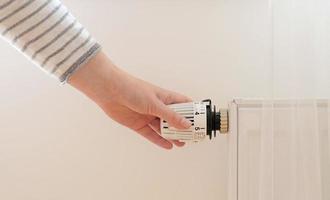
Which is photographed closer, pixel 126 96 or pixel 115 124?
pixel 126 96

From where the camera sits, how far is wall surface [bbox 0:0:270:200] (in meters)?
0.93

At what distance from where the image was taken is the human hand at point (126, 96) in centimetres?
45

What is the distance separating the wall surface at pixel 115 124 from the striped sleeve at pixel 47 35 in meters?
0.53

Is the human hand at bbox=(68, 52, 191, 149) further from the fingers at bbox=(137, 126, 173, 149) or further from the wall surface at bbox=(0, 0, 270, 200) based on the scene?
the wall surface at bbox=(0, 0, 270, 200)

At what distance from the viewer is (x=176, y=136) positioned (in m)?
0.58

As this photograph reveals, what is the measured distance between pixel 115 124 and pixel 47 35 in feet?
1.84

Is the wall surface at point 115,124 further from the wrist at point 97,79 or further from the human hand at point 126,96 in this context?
the wrist at point 97,79

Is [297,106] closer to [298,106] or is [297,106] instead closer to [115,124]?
[298,106]

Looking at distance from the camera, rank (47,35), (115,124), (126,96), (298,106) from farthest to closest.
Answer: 1. (115,124)
2. (298,106)
3. (126,96)
4. (47,35)

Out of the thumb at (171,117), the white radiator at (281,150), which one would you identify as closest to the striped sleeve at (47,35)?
the thumb at (171,117)

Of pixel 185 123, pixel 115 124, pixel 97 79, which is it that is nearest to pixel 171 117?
pixel 185 123

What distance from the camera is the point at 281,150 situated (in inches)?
25.6

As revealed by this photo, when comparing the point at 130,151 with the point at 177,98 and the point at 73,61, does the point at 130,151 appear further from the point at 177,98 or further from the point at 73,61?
the point at 73,61

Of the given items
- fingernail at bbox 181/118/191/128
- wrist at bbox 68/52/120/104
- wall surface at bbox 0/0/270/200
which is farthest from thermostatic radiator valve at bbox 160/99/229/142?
wall surface at bbox 0/0/270/200
